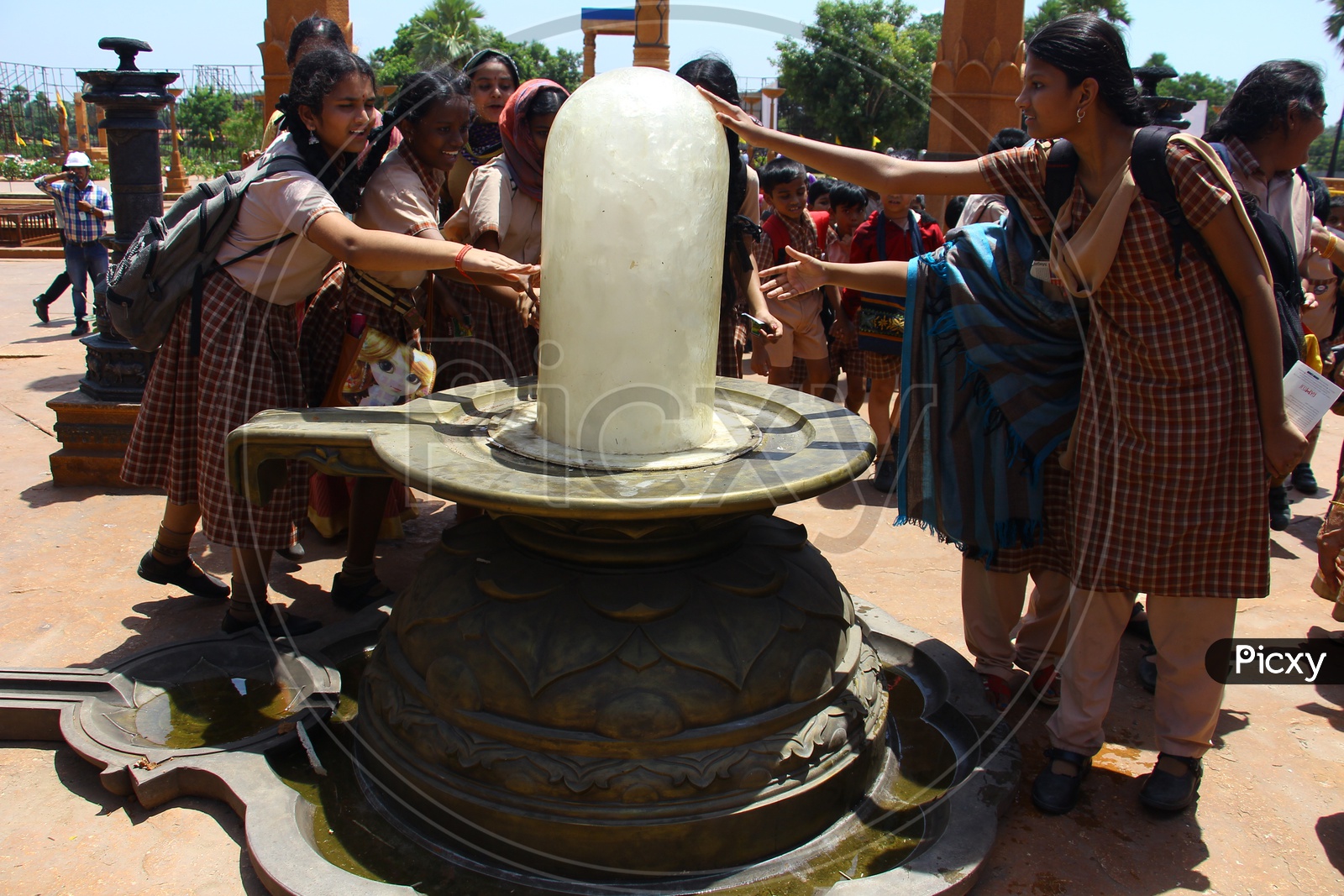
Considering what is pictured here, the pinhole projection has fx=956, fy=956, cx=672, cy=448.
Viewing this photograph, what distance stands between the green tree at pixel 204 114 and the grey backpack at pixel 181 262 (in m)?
45.3

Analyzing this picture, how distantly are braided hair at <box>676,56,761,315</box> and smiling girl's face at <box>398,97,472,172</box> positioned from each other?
2.82 feet

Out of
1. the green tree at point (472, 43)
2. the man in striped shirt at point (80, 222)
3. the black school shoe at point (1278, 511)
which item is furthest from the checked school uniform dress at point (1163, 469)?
the green tree at point (472, 43)

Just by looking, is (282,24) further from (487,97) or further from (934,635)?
(934,635)

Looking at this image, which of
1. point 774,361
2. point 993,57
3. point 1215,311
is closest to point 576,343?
point 1215,311

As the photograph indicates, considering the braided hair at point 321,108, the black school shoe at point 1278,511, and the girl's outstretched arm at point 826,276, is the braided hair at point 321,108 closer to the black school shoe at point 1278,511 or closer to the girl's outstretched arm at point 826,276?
the girl's outstretched arm at point 826,276

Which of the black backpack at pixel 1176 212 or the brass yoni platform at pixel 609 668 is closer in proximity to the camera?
the brass yoni platform at pixel 609 668

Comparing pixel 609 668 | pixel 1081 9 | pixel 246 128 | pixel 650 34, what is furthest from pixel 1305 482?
pixel 1081 9

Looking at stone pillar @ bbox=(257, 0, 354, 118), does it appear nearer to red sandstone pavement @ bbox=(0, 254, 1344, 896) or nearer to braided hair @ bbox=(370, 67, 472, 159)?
red sandstone pavement @ bbox=(0, 254, 1344, 896)

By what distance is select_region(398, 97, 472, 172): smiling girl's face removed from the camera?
317cm

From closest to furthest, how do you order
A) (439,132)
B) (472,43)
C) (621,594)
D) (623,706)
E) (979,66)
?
1. (623,706)
2. (621,594)
3. (439,132)
4. (979,66)
5. (472,43)

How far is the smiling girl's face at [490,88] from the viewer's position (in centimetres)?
421

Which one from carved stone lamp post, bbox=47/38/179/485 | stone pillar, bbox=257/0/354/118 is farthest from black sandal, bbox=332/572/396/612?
stone pillar, bbox=257/0/354/118

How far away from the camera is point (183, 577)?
3404 mm

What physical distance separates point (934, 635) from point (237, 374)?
8.53 feet
